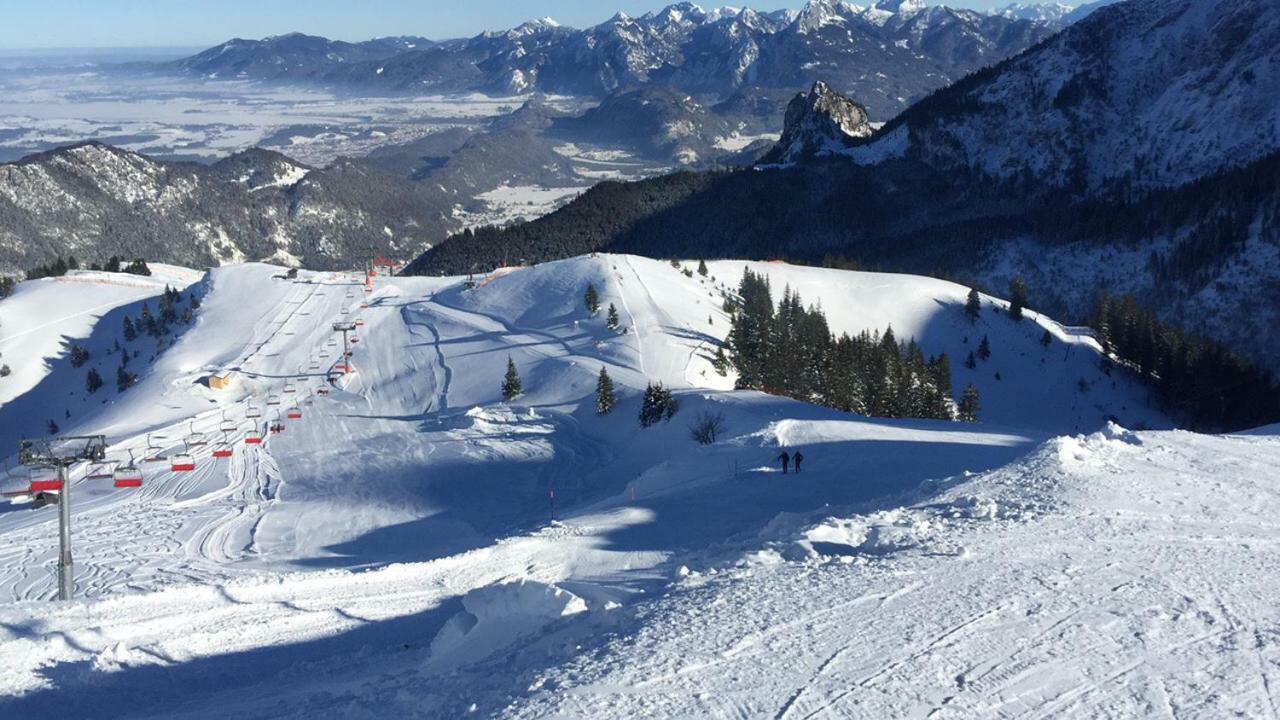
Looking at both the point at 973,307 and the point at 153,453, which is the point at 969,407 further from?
the point at 153,453

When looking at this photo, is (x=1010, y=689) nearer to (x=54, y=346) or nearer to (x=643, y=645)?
(x=643, y=645)

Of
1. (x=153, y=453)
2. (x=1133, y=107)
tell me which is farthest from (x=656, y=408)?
(x=1133, y=107)

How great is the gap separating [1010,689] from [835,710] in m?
2.43

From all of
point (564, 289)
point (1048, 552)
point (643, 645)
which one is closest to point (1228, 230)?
point (564, 289)

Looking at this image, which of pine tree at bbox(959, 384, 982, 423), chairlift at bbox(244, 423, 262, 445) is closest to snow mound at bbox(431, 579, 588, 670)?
chairlift at bbox(244, 423, 262, 445)

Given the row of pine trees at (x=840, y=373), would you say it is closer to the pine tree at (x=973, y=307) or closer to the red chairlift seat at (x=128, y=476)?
the pine tree at (x=973, y=307)

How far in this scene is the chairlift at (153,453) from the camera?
47031mm

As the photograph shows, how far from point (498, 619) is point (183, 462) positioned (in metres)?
33.6

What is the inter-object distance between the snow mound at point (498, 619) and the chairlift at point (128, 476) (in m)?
30.0

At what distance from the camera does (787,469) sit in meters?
32.8

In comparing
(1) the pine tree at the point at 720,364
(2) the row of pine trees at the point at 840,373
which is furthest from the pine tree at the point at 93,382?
(1) the pine tree at the point at 720,364

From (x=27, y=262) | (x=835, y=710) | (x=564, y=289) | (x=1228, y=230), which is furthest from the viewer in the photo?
(x=27, y=262)

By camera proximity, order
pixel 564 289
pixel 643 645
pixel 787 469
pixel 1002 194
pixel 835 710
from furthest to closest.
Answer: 1. pixel 1002 194
2. pixel 564 289
3. pixel 787 469
4. pixel 643 645
5. pixel 835 710

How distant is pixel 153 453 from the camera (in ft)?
161
